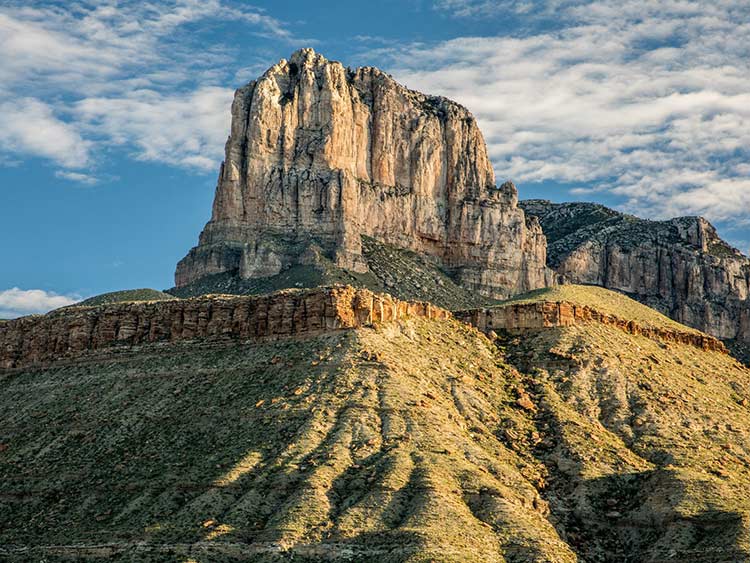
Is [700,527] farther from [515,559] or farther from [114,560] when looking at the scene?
[114,560]

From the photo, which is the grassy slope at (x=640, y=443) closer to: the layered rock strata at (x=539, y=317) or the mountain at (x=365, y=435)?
the mountain at (x=365, y=435)

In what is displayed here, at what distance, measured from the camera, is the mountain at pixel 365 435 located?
8112cm

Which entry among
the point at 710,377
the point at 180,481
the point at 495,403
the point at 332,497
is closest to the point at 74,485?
the point at 180,481

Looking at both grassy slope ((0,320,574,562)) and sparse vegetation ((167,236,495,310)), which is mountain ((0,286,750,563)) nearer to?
grassy slope ((0,320,574,562))

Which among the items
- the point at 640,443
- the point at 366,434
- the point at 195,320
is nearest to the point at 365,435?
the point at 366,434

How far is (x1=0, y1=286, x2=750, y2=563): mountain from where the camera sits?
81125 mm

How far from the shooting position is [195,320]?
383 feet

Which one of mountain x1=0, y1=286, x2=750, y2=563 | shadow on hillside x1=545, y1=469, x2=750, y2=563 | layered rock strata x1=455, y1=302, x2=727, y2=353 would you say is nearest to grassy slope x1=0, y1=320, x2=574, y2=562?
mountain x1=0, y1=286, x2=750, y2=563

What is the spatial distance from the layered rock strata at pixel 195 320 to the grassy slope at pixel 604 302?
62.0 ft

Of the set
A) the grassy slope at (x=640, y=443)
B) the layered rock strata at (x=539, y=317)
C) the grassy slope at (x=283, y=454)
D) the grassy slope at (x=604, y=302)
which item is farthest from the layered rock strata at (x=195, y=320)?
the grassy slope at (x=604, y=302)

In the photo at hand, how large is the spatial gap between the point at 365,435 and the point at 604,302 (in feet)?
183

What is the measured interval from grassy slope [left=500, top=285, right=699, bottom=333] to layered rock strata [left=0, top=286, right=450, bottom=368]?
18.9m

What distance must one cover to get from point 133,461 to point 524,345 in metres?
37.0

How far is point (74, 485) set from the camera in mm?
96188
